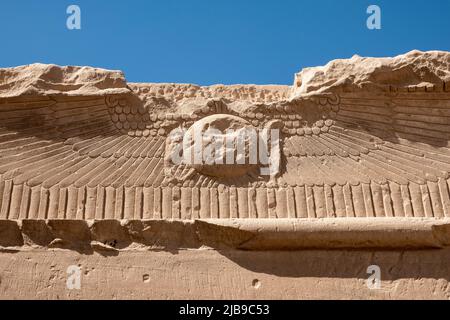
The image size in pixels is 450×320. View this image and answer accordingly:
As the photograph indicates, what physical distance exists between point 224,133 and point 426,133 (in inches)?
61.8

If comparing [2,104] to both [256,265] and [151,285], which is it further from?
[256,265]

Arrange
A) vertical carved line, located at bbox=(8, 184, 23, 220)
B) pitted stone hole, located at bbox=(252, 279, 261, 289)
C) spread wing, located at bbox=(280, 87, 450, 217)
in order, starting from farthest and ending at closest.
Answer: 1. spread wing, located at bbox=(280, 87, 450, 217)
2. vertical carved line, located at bbox=(8, 184, 23, 220)
3. pitted stone hole, located at bbox=(252, 279, 261, 289)

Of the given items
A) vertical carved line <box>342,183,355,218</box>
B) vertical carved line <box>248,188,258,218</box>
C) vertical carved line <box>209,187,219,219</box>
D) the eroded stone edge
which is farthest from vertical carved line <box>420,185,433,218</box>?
vertical carved line <box>209,187,219,219</box>

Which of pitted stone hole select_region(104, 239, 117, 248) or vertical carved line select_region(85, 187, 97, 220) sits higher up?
vertical carved line select_region(85, 187, 97, 220)

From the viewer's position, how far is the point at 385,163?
4.66m

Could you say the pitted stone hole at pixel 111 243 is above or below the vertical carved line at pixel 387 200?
below

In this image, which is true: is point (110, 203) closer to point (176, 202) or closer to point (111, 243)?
point (111, 243)

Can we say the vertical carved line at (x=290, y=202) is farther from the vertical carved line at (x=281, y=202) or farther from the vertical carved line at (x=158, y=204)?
the vertical carved line at (x=158, y=204)

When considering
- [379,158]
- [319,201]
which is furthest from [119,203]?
[379,158]

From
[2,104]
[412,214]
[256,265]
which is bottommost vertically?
[256,265]

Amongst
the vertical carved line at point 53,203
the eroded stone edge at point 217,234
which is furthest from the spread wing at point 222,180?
the eroded stone edge at point 217,234

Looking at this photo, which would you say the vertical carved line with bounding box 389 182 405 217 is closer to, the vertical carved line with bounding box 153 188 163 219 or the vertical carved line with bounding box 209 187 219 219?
the vertical carved line with bounding box 209 187 219 219

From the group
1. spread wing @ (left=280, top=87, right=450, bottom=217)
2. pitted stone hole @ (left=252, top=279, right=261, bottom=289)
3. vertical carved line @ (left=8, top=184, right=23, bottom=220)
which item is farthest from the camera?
spread wing @ (left=280, top=87, right=450, bottom=217)
